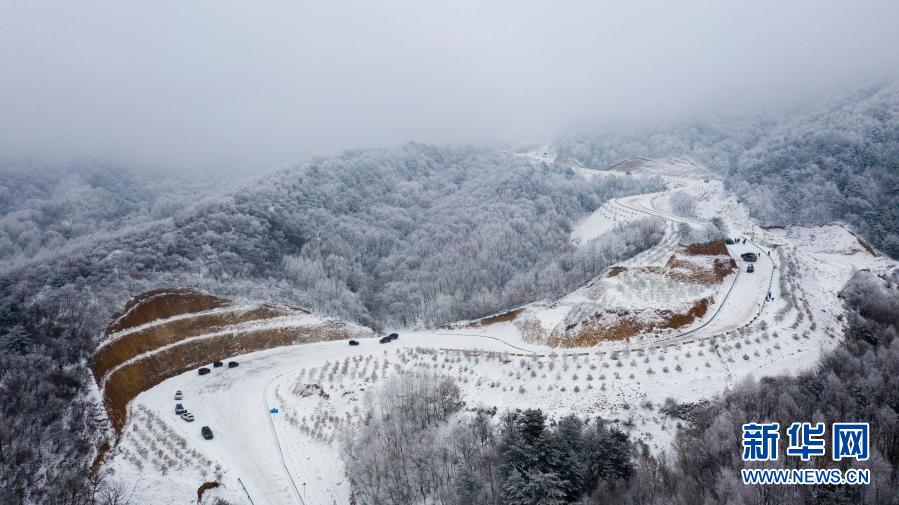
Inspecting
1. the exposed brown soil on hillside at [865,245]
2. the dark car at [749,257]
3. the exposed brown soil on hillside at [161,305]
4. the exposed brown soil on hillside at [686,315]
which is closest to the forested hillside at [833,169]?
the exposed brown soil on hillside at [865,245]

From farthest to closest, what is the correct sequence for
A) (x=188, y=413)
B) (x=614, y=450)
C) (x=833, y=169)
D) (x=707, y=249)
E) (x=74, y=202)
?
(x=74, y=202), (x=833, y=169), (x=707, y=249), (x=188, y=413), (x=614, y=450)

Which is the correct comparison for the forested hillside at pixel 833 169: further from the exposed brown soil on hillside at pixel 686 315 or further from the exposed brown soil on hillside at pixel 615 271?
the exposed brown soil on hillside at pixel 686 315

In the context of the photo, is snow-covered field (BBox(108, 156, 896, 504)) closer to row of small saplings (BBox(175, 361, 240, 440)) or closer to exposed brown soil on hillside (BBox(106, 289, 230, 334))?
row of small saplings (BBox(175, 361, 240, 440))

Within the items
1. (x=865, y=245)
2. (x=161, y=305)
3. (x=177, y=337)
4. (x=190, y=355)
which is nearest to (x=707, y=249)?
(x=865, y=245)

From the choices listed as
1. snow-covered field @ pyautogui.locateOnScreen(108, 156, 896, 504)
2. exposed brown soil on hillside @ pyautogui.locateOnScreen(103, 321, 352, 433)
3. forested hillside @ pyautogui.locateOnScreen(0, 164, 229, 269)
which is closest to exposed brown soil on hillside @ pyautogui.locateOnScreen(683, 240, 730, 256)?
snow-covered field @ pyautogui.locateOnScreen(108, 156, 896, 504)

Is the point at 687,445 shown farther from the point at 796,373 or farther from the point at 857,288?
the point at 857,288

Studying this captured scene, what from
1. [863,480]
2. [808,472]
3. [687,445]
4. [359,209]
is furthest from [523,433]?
[359,209]

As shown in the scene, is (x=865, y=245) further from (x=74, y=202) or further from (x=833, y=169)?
(x=74, y=202)
